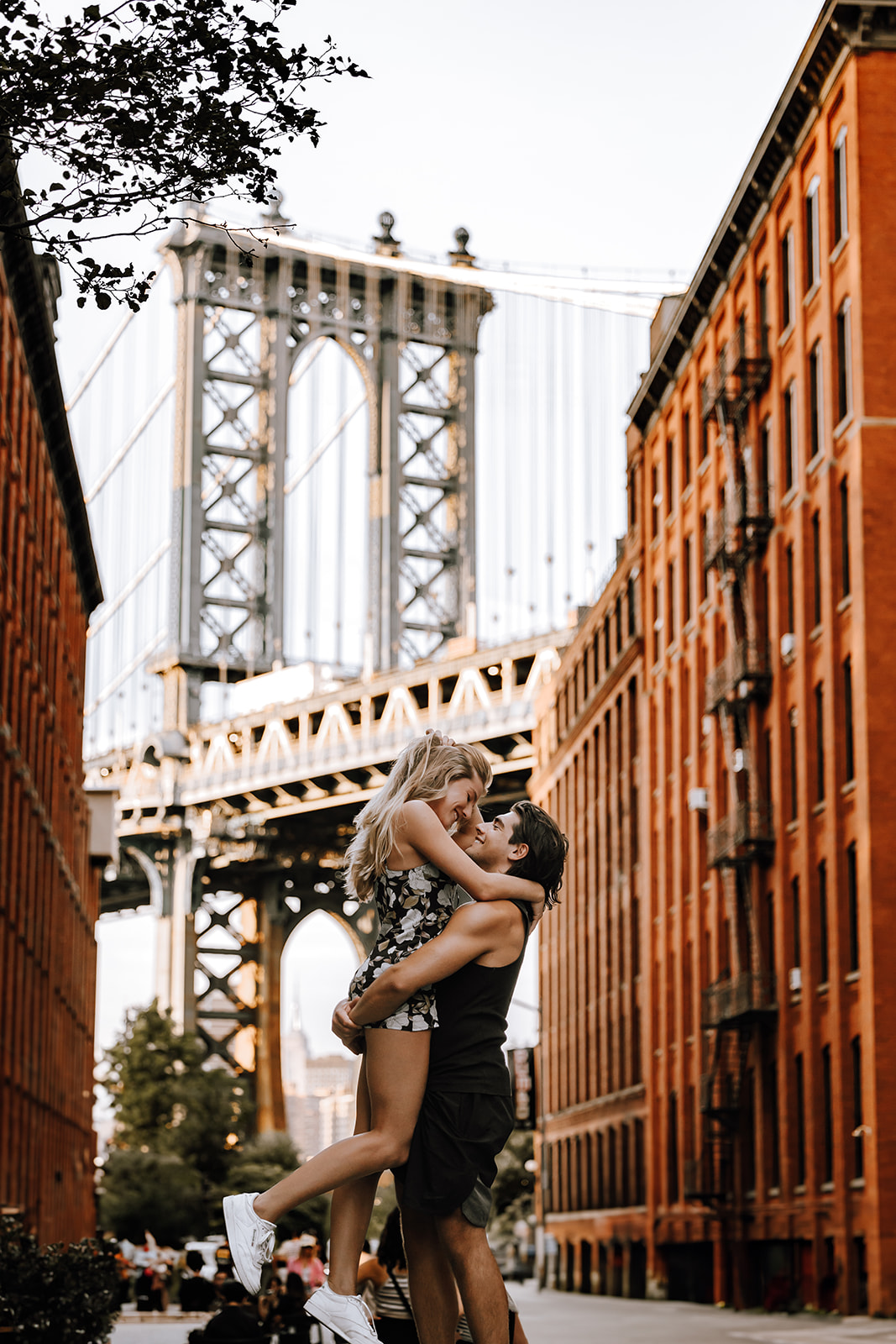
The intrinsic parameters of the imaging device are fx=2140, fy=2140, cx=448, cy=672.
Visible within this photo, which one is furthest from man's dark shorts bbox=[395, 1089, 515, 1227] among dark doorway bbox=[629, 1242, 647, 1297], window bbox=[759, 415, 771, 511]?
dark doorway bbox=[629, 1242, 647, 1297]

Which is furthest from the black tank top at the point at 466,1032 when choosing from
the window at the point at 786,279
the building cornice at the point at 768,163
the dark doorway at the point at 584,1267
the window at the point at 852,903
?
the dark doorway at the point at 584,1267

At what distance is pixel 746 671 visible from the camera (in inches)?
1528

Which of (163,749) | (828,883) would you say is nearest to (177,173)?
(828,883)

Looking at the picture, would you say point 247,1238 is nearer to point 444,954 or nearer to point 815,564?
point 444,954

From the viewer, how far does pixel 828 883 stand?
34219 mm

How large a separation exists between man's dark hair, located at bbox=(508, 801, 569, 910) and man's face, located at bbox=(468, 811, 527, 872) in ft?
0.06

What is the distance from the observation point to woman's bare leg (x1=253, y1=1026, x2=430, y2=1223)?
21.6ft

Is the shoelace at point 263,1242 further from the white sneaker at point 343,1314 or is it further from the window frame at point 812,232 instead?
the window frame at point 812,232

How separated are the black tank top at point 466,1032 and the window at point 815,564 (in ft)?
98.0

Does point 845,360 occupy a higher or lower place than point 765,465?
higher

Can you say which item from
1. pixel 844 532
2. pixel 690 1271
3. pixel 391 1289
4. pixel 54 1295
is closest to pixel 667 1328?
pixel 844 532

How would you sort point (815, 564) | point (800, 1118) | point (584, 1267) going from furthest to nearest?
point (584, 1267) → point (815, 564) → point (800, 1118)

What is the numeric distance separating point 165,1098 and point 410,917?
240ft

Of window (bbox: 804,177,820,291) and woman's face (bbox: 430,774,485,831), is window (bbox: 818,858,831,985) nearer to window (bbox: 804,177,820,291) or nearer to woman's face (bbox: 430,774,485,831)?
window (bbox: 804,177,820,291)
